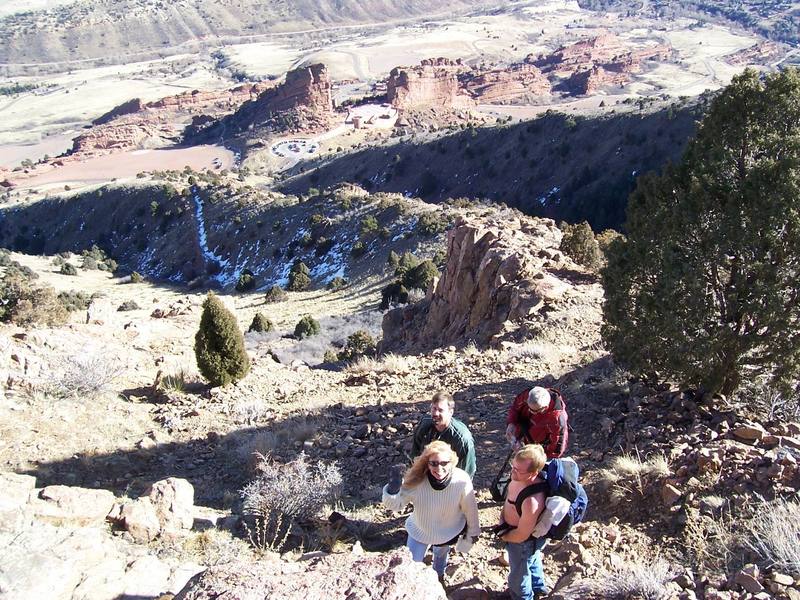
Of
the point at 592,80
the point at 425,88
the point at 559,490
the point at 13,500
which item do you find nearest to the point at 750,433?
the point at 559,490

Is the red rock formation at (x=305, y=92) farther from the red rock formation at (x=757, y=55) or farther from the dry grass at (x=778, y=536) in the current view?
the dry grass at (x=778, y=536)

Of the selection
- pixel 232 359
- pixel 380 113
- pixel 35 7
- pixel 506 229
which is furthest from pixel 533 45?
pixel 35 7

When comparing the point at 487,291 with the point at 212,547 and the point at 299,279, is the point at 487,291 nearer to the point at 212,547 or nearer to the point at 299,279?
the point at 212,547

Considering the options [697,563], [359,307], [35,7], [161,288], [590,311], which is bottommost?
[161,288]

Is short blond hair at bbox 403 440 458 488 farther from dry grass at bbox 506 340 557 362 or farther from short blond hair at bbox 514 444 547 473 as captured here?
dry grass at bbox 506 340 557 362

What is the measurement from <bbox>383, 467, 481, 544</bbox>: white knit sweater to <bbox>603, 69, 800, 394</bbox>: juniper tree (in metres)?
3.45

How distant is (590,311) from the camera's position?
1192 centimetres

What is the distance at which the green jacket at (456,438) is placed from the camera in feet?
15.0

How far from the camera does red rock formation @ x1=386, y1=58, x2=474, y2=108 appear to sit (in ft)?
262

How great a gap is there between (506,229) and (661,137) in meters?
35.5

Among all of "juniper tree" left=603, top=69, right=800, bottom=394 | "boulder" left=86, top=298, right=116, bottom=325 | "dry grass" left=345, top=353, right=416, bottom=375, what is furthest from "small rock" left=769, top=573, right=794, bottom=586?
"boulder" left=86, top=298, right=116, bottom=325

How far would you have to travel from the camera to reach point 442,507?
4074 millimetres

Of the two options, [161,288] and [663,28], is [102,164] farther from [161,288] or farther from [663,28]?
[663,28]

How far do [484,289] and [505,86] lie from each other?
270 ft
